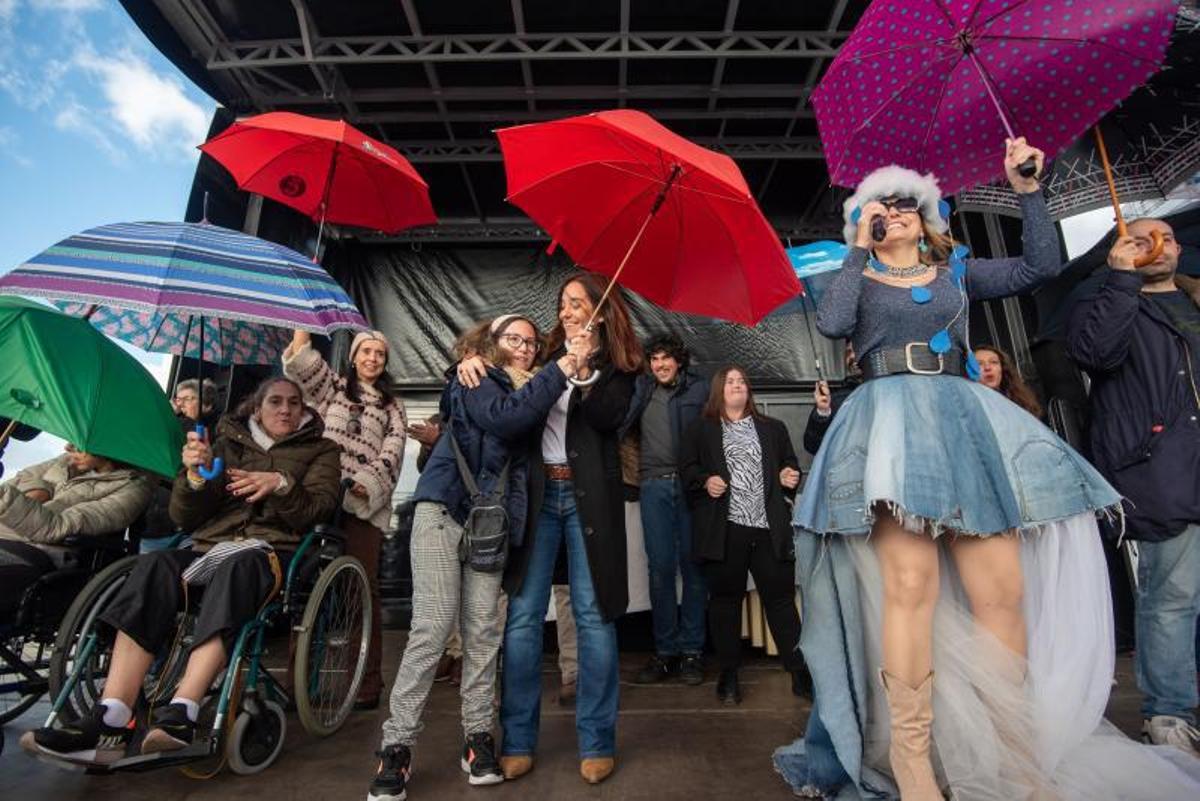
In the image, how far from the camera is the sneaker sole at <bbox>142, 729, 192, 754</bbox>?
6.62ft

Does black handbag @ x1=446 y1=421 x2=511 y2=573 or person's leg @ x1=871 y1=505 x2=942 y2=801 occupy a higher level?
black handbag @ x1=446 y1=421 x2=511 y2=573

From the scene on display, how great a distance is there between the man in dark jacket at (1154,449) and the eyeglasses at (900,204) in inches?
32.6

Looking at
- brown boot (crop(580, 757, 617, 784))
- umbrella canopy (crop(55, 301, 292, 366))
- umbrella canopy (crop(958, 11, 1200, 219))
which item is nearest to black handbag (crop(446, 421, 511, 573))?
brown boot (crop(580, 757, 617, 784))

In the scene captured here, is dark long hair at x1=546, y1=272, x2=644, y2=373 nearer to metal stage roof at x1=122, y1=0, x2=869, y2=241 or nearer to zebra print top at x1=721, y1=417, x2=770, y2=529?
zebra print top at x1=721, y1=417, x2=770, y2=529

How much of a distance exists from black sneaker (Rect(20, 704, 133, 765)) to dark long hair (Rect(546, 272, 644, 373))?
6.01 ft

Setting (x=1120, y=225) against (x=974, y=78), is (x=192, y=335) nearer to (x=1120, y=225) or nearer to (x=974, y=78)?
(x=974, y=78)

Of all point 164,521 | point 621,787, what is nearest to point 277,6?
point 164,521

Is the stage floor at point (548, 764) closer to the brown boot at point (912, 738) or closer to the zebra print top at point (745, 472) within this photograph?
the brown boot at point (912, 738)

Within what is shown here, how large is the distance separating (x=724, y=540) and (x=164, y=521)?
3.02 meters

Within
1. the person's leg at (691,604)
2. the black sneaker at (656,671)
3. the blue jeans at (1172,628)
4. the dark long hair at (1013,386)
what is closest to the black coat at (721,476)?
the person's leg at (691,604)

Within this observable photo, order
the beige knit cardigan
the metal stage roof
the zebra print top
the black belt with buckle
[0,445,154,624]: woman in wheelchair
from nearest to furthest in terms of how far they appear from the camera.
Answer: the black belt with buckle < [0,445,154,624]: woman in wheelchair < the beige knit cardigan < the zebra print top < the metal stage roof

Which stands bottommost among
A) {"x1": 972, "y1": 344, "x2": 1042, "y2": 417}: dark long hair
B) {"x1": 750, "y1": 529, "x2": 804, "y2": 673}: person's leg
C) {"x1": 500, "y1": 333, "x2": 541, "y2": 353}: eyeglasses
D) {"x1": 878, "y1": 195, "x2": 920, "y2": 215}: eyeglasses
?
{"x1": 750, "y1": 529, "x2": 804, "y2": 673}: person's leg

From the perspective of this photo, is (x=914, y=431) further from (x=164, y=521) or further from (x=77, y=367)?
(x=164, y=521)

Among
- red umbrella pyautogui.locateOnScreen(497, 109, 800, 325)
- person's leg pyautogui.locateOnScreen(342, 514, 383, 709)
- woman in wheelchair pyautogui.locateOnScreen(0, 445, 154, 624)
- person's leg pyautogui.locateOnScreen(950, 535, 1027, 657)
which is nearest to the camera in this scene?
person's leg pyautogui.locateOnScreen(950, 535, 1027, 657)
